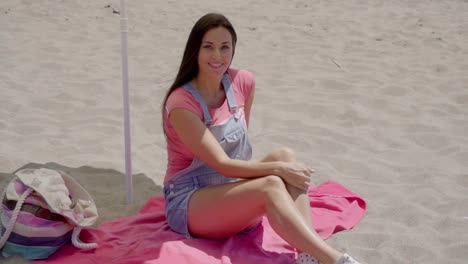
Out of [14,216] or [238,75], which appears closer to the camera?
[14,216]

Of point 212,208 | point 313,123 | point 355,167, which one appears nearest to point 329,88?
point 313,123

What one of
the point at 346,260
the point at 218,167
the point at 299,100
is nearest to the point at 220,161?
the point at 218,167

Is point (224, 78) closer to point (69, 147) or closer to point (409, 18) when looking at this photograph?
point (69, 147)

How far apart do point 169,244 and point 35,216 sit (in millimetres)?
622

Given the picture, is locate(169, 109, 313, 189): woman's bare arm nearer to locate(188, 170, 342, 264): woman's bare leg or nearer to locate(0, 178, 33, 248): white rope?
locate(188, 170, 342, 264): woman's bare leg

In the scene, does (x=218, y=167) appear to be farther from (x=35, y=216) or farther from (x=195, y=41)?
(x=35, y=216)

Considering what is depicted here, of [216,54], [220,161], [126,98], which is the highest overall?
[216,54]

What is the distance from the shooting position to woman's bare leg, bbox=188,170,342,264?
92.2 inches

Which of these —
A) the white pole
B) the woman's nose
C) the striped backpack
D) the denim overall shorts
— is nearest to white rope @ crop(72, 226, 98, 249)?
the striped backpack

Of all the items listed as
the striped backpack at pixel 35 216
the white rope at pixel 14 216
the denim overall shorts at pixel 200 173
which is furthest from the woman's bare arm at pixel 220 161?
the white rope at pixel 14 216

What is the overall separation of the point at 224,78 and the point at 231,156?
0.40 metres

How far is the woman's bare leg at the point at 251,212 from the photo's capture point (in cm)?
234

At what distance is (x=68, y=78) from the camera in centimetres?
496

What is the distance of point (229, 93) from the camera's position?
2775mm
